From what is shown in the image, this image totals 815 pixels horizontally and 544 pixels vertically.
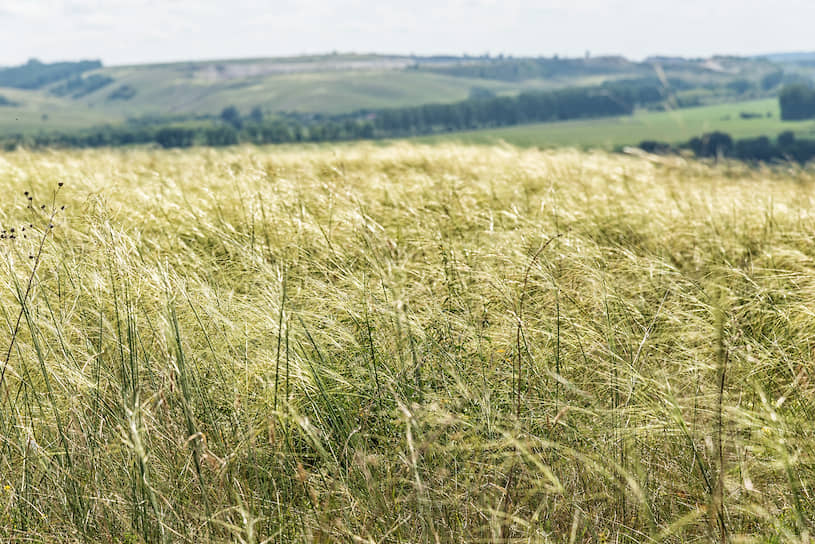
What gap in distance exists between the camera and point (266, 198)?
15.6 ft

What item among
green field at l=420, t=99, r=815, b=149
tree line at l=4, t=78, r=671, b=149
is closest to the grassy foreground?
green field at l=420, t=99, r=815, b=149

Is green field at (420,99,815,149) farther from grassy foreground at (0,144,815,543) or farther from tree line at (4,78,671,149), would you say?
grassy foreground at (0,144,815,543)

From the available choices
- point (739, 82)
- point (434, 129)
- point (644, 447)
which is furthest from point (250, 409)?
point (434, 129)

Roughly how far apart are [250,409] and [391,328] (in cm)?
74

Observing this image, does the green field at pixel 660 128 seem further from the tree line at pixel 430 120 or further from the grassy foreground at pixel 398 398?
the grassy foreground at pixel 398 398

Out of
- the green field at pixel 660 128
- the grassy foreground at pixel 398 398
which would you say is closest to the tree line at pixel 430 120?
the green field at pixel 660 128

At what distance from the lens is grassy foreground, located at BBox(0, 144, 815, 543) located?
217 centimetres

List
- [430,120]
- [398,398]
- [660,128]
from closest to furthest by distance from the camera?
1. [398,398]
2. [660,128]
3. [430,120]

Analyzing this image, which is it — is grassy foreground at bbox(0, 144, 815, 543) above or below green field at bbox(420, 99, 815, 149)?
below

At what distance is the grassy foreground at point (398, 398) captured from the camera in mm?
2170

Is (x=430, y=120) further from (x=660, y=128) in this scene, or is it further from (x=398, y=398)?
(x=398, y=398)

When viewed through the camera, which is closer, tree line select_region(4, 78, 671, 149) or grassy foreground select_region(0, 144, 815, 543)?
grassy foreground select_region(0, 144, 815, 543)

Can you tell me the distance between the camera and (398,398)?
236 centimetres

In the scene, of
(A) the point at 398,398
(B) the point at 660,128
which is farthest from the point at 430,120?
(A) the point at 398,398
